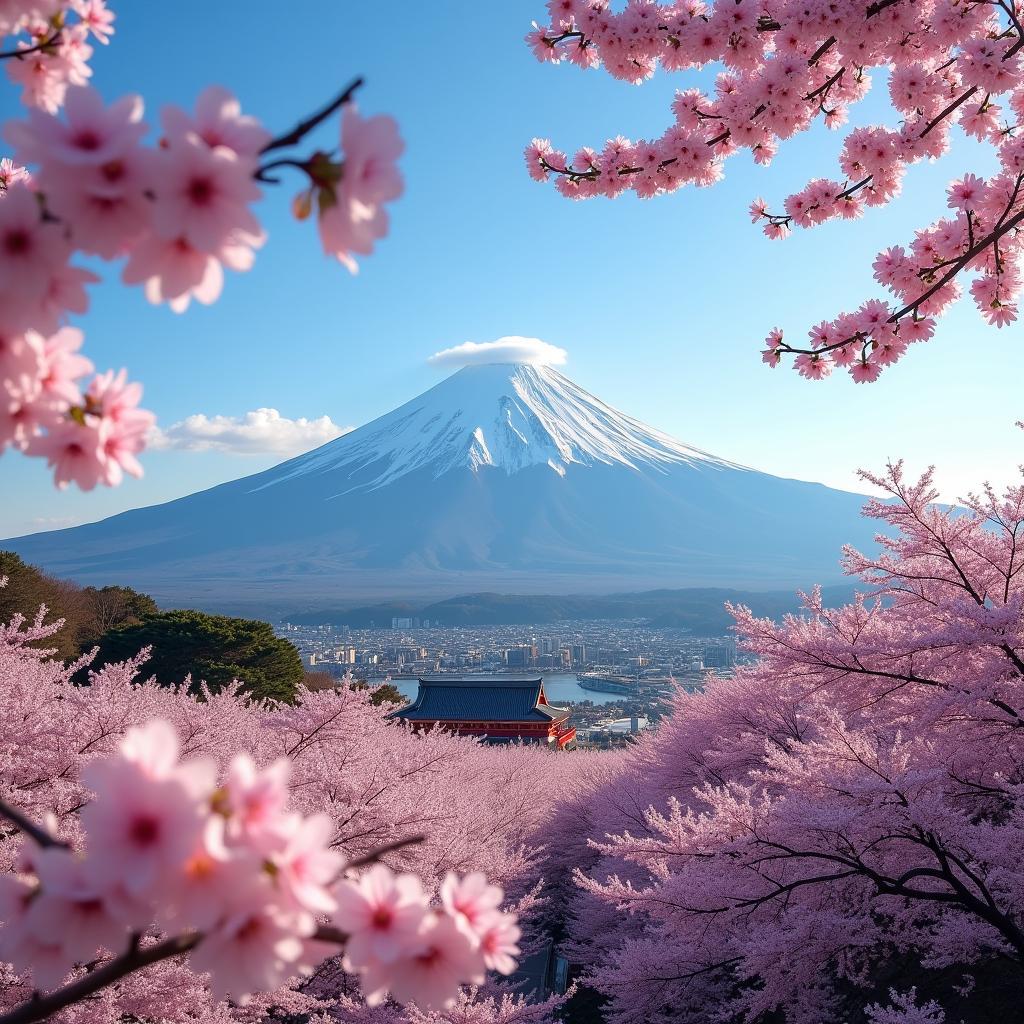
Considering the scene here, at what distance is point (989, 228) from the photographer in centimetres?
405

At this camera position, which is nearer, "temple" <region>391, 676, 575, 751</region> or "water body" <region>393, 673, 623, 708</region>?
"temple" <region>391, 676, 575, 751</region>

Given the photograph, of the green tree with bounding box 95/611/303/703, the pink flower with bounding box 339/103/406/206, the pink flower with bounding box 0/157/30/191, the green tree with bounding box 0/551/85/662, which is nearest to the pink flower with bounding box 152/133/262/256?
the pink flower with bounding box 339/103/406/206

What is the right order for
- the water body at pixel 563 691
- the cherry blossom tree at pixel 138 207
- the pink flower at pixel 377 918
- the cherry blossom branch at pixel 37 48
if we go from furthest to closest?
1. the water body at pixel 563 691
2. the cherry blossom branch at pixel 37 48
3. the pink flower at pixel 377 918
4. the cherry blossom tree at pixel 138 207

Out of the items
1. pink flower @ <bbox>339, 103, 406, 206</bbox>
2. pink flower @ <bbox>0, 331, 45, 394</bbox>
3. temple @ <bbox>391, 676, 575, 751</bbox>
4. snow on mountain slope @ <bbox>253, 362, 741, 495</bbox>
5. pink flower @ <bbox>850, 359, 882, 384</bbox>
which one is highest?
snow on mountain slope @ <bbox>253, 362, 741, 495</bbox>

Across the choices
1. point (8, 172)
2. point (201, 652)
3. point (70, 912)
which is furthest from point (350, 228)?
point (201, 652)

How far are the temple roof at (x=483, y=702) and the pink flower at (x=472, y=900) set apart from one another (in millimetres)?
23736

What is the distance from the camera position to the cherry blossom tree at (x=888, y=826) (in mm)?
4145

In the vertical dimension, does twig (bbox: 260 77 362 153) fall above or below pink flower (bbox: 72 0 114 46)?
below

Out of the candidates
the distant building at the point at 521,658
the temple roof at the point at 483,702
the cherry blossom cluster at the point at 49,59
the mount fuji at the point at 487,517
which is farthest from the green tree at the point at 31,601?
the mount fuji at the point at 487,517

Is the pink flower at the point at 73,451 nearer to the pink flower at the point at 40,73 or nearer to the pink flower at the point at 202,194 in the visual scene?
the pink flower at the point at 202,194

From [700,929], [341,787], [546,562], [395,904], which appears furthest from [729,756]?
[546,562]

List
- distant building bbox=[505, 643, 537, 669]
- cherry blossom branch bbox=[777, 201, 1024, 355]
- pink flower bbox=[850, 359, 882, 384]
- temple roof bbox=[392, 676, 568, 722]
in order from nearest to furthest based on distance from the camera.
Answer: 1. cherry blossom branch bbox=[777, 201, 1024, 355]
2. pink flower bbox=[850, 359, 882, 384]
3. temple roof bbox=[392, 676, 568, 722]
4. distant building bbox=[505, 643, 537, 669]

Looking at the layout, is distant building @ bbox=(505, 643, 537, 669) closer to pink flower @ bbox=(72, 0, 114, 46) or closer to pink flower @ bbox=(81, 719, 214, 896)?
pink flower @ bbox=(72, 0, 114, 46)

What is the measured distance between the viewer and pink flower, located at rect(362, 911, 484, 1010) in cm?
90
